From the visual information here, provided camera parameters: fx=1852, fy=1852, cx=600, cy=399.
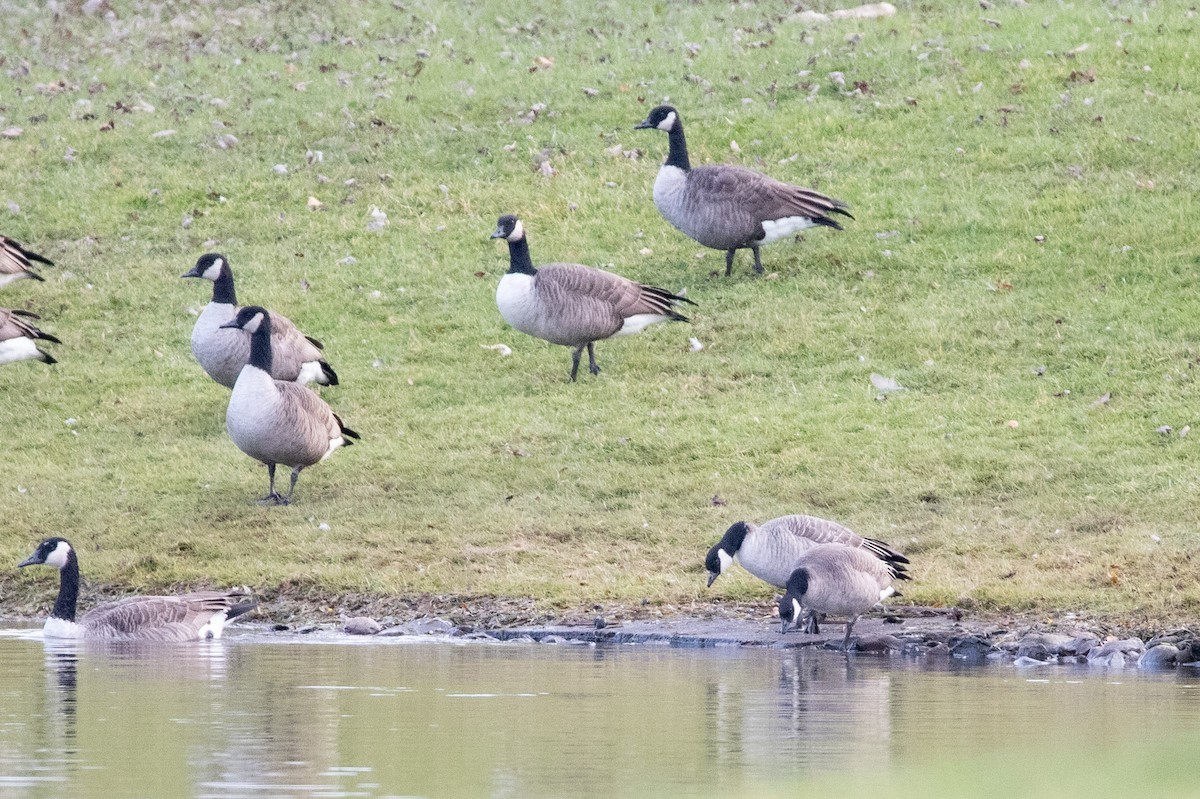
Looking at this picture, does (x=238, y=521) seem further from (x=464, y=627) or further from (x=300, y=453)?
(x=464, y=627)

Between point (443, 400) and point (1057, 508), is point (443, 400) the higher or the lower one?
the higher one

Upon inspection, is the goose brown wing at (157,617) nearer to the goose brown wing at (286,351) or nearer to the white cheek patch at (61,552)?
the white cheek patch at (61,552)

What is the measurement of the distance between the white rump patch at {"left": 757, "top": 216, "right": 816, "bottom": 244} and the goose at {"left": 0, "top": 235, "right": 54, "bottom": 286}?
813 centimetres

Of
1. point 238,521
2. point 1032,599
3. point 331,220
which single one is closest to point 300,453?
point 238,521

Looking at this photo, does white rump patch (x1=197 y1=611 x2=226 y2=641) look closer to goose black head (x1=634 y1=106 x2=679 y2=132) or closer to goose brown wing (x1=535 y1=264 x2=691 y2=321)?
goose brown wing (x1=535 y1=264 x2=691 y2=321)

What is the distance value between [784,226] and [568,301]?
137 inches

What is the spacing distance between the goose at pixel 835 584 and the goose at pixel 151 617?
13.2 feet

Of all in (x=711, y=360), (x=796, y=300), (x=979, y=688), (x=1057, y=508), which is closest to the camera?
(x=979, y=688)

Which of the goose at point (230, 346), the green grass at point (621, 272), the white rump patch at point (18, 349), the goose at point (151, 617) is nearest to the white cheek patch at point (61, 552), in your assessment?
the goose at point (151, 617)

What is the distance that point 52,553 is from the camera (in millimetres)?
14195

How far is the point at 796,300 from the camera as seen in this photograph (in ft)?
68.7

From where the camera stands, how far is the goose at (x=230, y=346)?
17.8 metres

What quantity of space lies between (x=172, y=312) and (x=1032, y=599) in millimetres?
11615

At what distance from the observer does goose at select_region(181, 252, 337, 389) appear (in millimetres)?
17797
